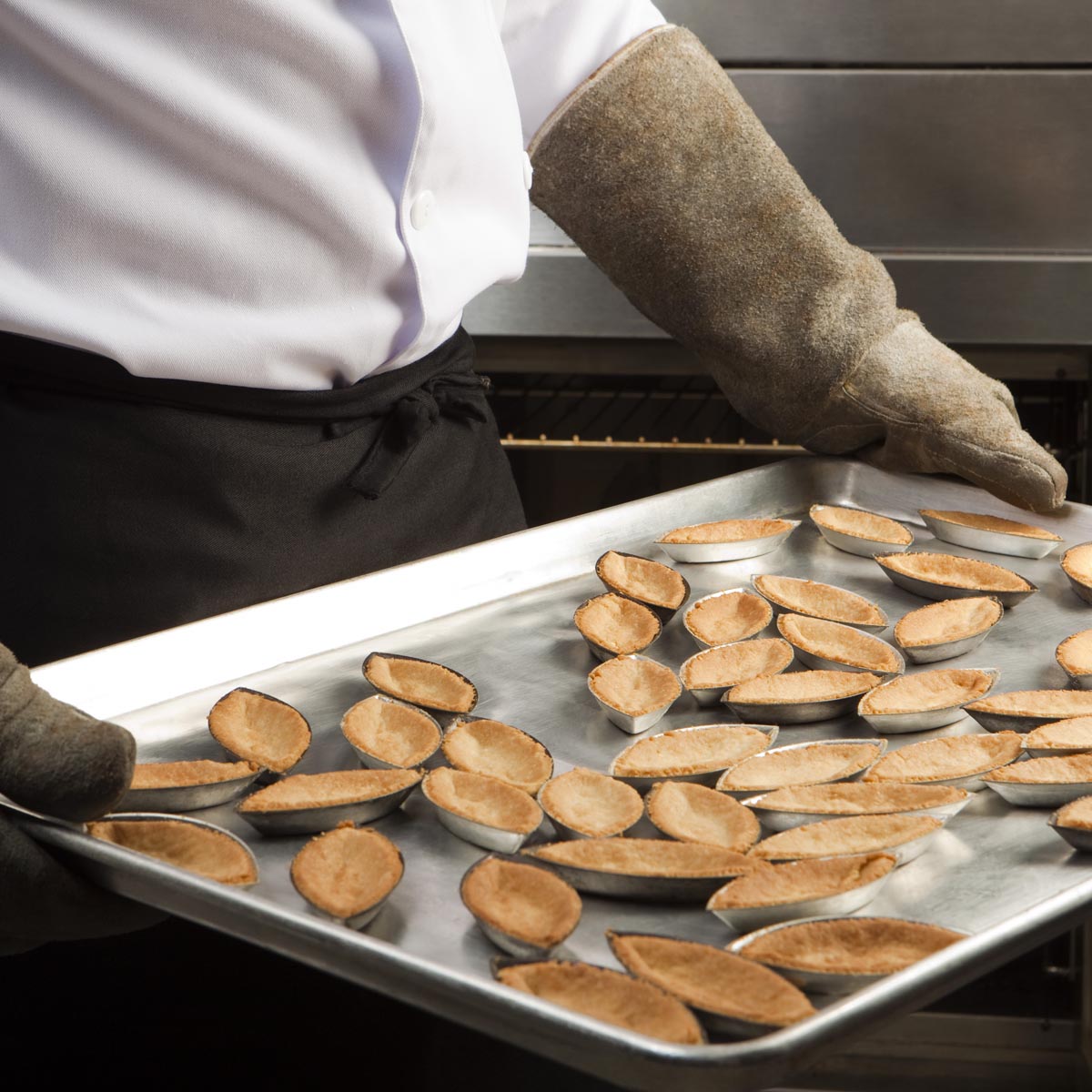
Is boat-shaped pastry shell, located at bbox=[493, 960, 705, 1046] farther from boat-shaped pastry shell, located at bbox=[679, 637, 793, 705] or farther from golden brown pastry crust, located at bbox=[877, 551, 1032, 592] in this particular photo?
golden brown pastry crust, located at bbox=[877, 551, 1032, 592]

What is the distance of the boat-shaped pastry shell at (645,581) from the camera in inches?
42.6

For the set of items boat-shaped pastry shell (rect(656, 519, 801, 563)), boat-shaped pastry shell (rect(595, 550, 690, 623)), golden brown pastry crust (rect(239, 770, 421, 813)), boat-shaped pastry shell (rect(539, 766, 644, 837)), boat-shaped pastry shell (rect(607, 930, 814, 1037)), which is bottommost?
boat-shaped pastry shell (rect(607, 930, 814, 1037))

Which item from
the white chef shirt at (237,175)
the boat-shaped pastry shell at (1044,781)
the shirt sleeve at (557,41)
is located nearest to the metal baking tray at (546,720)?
the boat-shaped pastry shell at (1044,781)

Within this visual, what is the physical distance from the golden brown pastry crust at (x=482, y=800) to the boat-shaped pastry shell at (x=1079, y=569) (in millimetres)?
577

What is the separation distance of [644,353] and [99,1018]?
116cm

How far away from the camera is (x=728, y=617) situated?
3.53 feet

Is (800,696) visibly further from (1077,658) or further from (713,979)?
(713,979)

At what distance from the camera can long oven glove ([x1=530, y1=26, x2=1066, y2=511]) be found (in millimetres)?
1355

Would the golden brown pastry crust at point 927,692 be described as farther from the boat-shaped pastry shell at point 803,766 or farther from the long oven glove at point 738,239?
the long oven glove at point 738,239

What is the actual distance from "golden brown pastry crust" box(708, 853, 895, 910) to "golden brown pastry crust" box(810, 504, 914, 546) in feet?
1.80

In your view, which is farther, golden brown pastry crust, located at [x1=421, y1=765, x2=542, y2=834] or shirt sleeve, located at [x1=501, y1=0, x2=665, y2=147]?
shirt sleeve, located at [x1=501, y1=0, x2=665, y2=147]

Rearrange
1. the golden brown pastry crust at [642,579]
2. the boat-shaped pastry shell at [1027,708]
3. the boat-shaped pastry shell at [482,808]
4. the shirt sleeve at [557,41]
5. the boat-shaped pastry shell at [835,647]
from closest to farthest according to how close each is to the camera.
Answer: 1. the boat-shaped pastry shell at [482,808]
2. the boat-shaped pastry shell at [1027,708]
3. the boat-shaped pastry shell at [835,647]
4. the golden brown pastry crust at [642,579]
5. the shirt sleeve at [557,41]

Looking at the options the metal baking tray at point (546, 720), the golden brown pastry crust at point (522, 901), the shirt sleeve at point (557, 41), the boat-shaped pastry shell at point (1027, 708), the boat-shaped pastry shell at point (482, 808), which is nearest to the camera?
the metal baking tray at point (546, 720)

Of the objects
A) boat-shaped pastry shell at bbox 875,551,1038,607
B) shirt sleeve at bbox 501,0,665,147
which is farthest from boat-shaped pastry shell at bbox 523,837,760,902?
shirt sleeve at bbox 501,0,665,147
